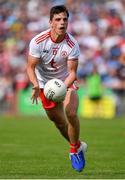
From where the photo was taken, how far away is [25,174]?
29.9 ft

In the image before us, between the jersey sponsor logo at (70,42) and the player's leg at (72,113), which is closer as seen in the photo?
the player's leg at (72,113)

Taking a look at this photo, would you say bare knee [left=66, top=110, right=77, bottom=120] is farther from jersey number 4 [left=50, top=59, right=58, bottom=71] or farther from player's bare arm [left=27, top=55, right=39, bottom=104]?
jersey number 4 [left=50, top=59, right=58, bottom=71]

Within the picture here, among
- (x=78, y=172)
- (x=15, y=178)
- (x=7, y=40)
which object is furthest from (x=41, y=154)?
(x=7, y=40)

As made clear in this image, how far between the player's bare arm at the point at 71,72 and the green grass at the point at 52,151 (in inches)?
51.4

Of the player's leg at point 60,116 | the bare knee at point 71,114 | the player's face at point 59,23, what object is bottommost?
the player's leg at point 60,116

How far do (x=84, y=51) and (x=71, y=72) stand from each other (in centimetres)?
1763

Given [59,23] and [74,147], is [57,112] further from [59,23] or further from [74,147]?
[59,23]

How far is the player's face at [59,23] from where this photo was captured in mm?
9547

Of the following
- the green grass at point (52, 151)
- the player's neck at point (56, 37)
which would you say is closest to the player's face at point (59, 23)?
the player's neck at point (56, 37)

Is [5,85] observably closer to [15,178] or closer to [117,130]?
[117,130]

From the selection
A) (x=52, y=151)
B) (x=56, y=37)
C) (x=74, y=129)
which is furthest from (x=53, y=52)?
(x=52, y=151)

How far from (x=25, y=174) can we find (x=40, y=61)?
1815mm

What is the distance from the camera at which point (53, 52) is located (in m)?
9.77

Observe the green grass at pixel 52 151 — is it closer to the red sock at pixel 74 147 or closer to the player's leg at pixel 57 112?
the red sock at pixel 74 147
